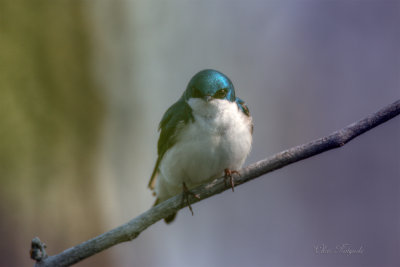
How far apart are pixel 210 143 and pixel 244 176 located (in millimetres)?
347

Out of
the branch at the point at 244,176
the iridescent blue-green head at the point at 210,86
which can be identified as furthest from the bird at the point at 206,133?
the branch at the point at 244,176

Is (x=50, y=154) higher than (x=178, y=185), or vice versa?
(x=50, y=154)

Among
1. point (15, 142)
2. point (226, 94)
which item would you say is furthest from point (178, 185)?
point (15, 142)

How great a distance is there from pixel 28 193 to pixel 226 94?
272 centimetres

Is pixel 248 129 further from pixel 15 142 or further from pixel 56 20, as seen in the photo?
pixel 56 20

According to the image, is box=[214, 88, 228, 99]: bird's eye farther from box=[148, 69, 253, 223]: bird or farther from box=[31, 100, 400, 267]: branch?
box=[31, 100, 400, 267]: branch

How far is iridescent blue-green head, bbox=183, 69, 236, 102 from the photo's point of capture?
7.34ft

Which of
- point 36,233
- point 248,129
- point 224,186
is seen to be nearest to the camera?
point 224,186

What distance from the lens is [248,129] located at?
2420 millimetres

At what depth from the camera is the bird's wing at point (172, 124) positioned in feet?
7.74

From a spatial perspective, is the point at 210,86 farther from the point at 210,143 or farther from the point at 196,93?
the point at 210,143

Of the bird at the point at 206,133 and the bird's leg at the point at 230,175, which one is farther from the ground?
the bird at the point at 206,133

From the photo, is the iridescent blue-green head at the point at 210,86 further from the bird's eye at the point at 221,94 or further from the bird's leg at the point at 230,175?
the bird's leg at the point at 230,175

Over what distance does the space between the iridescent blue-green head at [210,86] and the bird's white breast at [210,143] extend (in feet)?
0.10
